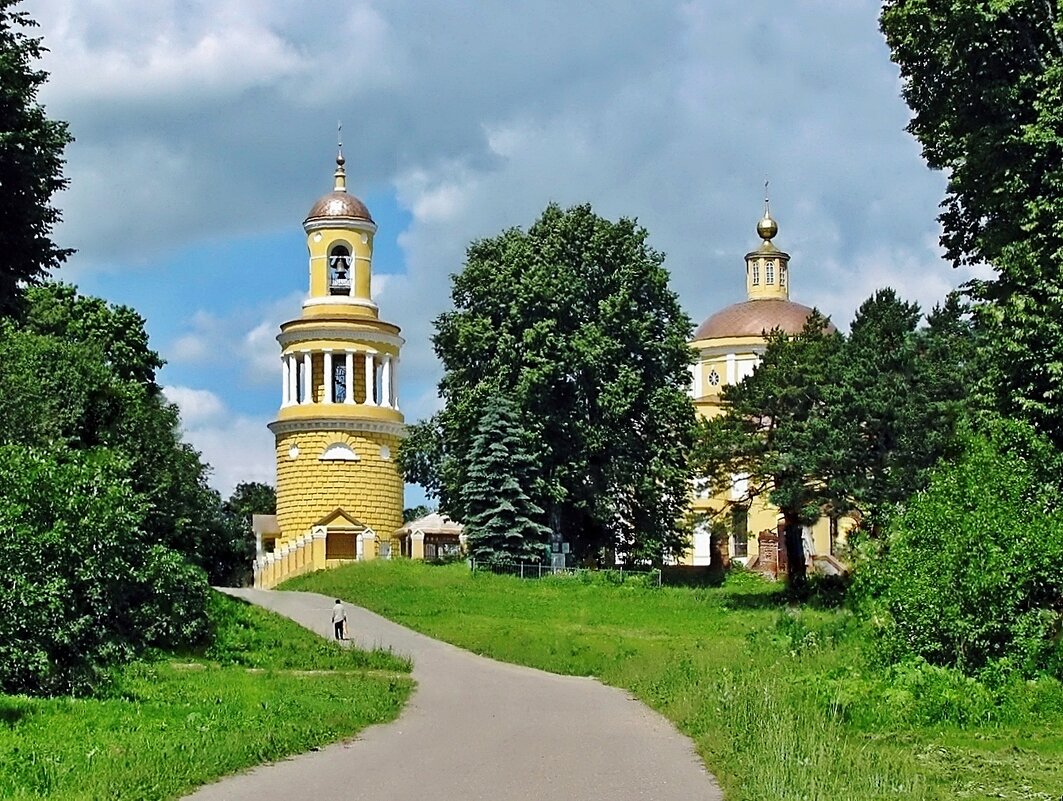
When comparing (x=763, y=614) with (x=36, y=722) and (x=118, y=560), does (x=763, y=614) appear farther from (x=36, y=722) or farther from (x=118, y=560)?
(x=36, y=722)

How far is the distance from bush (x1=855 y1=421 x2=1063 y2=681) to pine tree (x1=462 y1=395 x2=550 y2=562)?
90.9 feet

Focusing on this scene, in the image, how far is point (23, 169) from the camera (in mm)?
24312

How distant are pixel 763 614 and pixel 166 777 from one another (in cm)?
2769

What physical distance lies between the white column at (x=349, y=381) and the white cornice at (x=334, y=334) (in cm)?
66

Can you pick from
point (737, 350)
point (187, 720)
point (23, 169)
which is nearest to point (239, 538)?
point (737, 350)

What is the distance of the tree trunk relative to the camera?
4552cm

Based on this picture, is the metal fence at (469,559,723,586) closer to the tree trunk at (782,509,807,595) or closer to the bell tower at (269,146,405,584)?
the tree trunk at (782,509,807,595)

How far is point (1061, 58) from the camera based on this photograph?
85.9ft

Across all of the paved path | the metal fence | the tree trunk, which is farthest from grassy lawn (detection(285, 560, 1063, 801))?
the metal fence

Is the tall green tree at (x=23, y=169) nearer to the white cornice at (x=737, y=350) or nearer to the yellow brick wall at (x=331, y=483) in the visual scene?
the yellow brick wall at (x=331, y=483)

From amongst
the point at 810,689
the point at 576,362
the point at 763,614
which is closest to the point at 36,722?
the point at 810,689

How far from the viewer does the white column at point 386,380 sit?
6359 cm

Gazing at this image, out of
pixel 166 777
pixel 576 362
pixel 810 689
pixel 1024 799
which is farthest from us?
pixel 576 362

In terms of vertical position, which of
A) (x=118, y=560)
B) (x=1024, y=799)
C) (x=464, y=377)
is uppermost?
(x=464, y=377)
